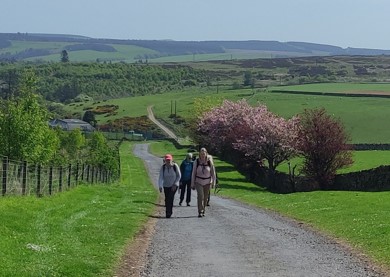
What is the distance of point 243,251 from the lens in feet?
55.6

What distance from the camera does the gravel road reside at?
14.6m

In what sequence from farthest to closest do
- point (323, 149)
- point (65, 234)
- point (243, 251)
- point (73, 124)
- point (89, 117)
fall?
point (89, 117)
point (73, 124)
point (323, 149)
point (65, 234)
point (243, 251)

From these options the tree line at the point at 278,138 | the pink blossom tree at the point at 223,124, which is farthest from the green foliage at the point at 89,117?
the pink blossom tree at the point at 223,124

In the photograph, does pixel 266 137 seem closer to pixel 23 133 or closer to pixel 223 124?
pixel 223 124

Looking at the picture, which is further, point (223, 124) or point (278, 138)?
point (223, 124)

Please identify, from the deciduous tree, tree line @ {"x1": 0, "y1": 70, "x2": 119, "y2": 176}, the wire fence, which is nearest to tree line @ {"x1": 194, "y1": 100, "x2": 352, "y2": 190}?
the deciduous tree

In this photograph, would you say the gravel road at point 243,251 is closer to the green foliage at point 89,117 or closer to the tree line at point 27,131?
the tree line at point 27,131

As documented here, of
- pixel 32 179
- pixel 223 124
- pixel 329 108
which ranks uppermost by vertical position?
pixel 32 179

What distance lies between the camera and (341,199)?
110ft

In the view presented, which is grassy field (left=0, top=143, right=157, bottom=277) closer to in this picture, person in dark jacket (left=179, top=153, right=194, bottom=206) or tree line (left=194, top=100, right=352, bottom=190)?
person in dark jacket (left=179, top=153, right=194, bottom=206)

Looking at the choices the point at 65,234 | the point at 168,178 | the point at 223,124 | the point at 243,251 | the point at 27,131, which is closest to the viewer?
the point at 243,251

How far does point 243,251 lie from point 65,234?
13.1ft

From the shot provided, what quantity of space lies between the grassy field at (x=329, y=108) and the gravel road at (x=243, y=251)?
81.6 m

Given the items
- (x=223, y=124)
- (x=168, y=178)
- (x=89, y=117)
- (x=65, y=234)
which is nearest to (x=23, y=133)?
(x=168, y=178)
